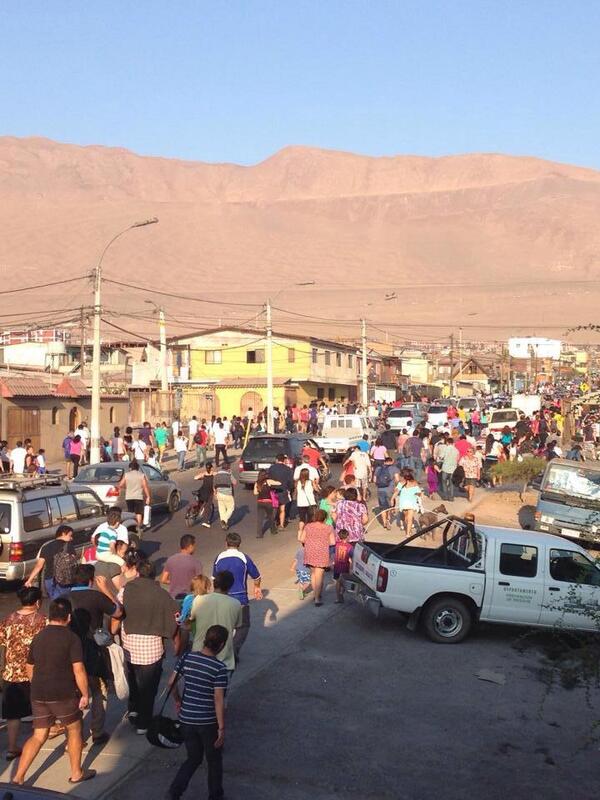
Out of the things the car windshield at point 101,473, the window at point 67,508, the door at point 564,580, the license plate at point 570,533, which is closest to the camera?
the door at point 564,580

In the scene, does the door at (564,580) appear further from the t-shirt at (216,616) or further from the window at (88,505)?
the window at (88,505)

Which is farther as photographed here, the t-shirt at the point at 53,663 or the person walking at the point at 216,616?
the person walking at the point at 216,616

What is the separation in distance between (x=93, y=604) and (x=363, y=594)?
14.3ft

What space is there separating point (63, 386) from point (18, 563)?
24687 mm

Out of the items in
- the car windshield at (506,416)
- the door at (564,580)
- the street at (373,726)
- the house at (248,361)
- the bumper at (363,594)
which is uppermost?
the house at (248,361)

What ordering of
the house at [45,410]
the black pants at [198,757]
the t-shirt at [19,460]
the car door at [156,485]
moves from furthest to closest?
the house at [45,410] → the t-shirt at [19,460] → the car door at [156,485] → the black pants at [198,757]

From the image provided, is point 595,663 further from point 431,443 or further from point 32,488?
point 431,443

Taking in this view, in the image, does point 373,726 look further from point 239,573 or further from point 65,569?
point 65,569

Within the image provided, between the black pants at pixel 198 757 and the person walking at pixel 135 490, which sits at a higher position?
the person walking at pixel 135 490

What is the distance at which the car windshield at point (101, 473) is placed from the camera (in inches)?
808

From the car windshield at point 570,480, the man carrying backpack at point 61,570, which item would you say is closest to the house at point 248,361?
the car windshield at point 570,480

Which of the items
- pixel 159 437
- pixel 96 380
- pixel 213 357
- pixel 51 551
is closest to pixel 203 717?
pixel 51 551

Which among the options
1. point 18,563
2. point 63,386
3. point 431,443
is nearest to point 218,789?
point 18,563

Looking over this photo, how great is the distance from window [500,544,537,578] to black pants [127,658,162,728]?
4.77 m
